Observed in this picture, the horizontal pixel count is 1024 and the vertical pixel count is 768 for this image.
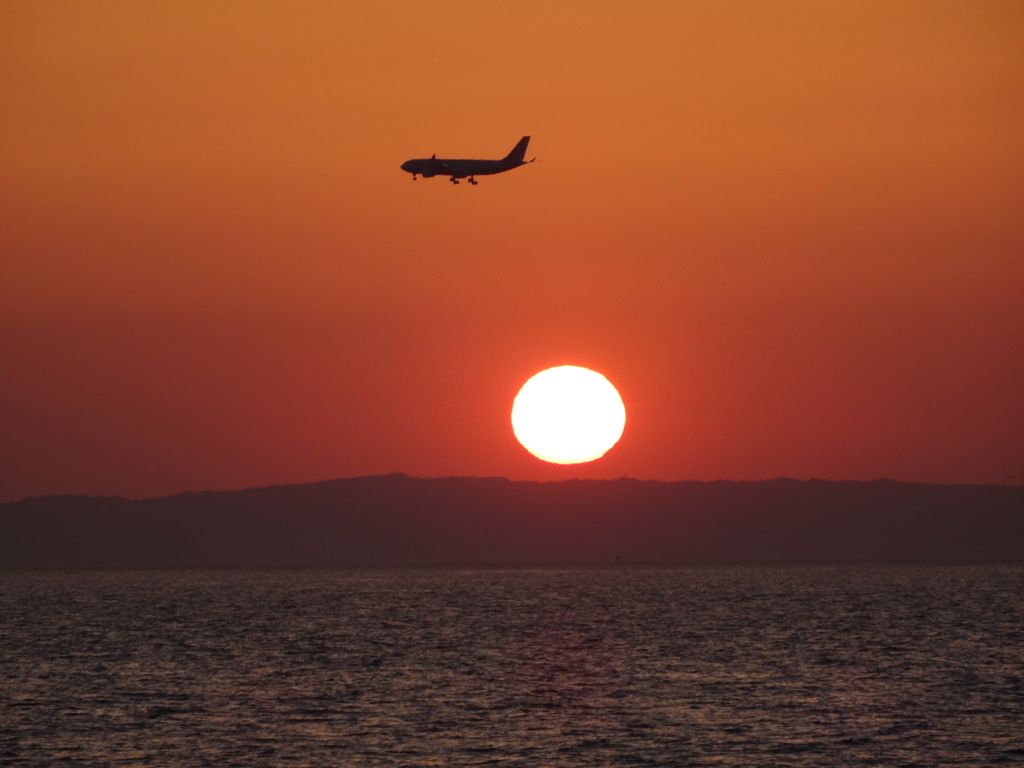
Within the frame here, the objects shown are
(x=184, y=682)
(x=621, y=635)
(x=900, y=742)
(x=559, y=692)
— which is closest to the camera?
(x=900, y=742)

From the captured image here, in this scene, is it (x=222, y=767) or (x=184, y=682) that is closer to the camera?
(x=222, y=767)

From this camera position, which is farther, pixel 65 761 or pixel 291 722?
pixel 291 722

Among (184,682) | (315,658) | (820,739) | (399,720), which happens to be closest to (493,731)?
(399,720)

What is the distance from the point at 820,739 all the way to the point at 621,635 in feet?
247

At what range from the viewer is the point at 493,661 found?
117 meters

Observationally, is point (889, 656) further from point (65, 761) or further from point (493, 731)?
point (65, 761)

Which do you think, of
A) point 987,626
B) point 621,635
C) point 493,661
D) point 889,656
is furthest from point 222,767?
point 987,626

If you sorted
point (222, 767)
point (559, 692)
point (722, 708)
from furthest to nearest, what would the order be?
point (559, 692), point (722, 708), point (222, 767)

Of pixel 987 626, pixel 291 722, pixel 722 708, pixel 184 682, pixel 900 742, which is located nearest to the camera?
pixel 900 742

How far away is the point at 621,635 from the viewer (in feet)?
492

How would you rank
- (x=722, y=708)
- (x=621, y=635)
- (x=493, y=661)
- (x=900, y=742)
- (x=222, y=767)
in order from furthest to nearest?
(x=621, y=635), (x=493, y=661), (x=722, y=708), (x=900, y=742), (x=222, y=767)

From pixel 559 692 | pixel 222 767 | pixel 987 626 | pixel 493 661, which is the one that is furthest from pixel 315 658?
pixel 987 626

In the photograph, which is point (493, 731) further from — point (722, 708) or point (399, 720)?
point (722, 708)

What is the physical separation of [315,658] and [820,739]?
58.2 metres
